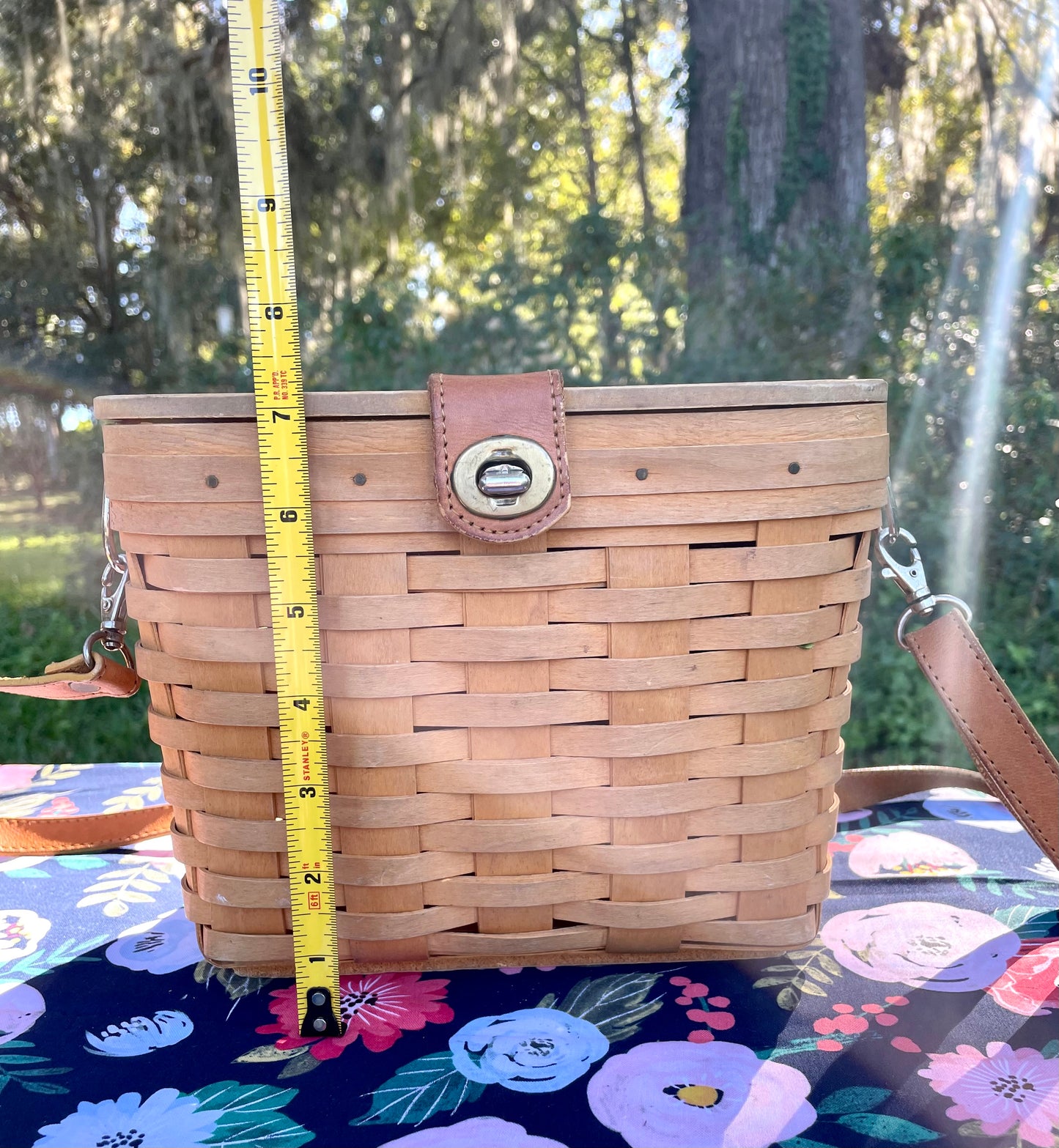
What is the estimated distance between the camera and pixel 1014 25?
5.77 ft

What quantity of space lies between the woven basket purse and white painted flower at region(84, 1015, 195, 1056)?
58 millimetres

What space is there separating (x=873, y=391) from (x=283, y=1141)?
2.06 feet

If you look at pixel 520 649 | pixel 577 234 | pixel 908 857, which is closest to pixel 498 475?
pixel 520 649

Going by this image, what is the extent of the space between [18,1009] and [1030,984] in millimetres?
764

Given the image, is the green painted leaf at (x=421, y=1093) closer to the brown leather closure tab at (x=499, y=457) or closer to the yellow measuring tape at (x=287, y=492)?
the yellow measuring tape at (x=287, y=492)

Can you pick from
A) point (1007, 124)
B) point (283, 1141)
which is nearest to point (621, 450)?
point (283, 1141)

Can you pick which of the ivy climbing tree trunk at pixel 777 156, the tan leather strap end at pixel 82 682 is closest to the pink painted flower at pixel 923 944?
the tan leather strap end at pixel 82 682

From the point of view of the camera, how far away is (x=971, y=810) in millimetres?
1001

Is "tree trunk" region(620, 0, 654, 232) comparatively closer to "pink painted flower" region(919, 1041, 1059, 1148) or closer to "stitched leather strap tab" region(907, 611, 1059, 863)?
"stitched leather strap tab" region(907, 611, 1059, 863)

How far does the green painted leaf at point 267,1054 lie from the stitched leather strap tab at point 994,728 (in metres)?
0.56

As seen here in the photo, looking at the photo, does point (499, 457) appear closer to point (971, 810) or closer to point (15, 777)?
point (971, 810)

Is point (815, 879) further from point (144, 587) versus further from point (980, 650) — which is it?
point (144, 587)

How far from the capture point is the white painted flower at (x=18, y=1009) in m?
0.63

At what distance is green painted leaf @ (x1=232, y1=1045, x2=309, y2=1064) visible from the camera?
59 centimetres
